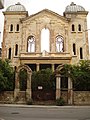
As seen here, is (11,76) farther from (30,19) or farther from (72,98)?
(30,19)

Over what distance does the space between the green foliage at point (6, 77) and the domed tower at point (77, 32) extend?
15640mm

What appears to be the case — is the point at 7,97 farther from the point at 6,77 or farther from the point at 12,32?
the point at 12,32

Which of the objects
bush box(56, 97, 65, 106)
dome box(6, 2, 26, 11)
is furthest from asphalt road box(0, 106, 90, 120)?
dome box(6, 2, 26, 11)

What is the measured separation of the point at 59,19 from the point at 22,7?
8451 mm

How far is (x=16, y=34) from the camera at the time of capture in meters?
46.8

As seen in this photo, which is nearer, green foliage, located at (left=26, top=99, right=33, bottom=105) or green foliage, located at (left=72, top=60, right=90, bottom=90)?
green foliage, located at (left=26, top=99, right=33, bottom=105)

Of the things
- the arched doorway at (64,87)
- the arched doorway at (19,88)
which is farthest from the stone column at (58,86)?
the arched doorway at (19,88)

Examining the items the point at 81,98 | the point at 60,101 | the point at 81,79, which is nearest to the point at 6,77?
the point at 60,101

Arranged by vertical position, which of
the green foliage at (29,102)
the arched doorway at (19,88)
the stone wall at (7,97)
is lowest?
the green foliage at (29,102)

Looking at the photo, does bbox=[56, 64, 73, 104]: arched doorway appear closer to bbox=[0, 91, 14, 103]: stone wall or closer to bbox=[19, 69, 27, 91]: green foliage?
bbox=[19, 69, 27, 91]: green foliage

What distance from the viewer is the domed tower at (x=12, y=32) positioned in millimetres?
46000

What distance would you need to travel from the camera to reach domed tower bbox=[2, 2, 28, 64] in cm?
4600

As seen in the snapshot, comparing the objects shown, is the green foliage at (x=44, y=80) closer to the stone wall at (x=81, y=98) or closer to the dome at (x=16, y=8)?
the stone wall at (x=81, y=98)

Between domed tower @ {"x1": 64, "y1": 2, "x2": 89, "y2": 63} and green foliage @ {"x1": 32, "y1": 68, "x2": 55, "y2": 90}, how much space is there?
14021 mm
